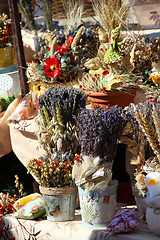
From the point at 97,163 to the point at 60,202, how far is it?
1.20 feet

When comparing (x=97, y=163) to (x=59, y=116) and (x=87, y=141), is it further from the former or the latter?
(x=59, y=116)

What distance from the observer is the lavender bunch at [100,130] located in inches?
76.2

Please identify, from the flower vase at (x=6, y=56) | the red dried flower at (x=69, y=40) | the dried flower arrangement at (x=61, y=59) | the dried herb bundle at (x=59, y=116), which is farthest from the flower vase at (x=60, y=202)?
the flower vase at (x=6, y=56)

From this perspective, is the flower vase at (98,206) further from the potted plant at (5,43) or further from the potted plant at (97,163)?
the potted plant at (5,43)

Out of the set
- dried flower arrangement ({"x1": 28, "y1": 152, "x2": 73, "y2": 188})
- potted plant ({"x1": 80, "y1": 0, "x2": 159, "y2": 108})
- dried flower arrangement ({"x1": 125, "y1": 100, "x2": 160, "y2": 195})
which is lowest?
dried flower arrangement ({"x1": 28, "y1": 152, "x2": 73, "y2": 188})

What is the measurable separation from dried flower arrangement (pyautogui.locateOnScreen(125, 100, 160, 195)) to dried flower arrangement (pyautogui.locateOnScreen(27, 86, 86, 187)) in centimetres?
39

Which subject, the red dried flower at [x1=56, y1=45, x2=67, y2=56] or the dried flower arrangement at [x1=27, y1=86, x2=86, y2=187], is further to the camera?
the red dried flower at [x1=56, y1=45, x2=67, y2=56]

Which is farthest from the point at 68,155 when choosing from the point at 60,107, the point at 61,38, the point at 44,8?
the point at 44,8

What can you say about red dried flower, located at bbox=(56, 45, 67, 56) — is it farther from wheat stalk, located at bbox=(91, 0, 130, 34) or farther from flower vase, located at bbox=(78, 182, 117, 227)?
flower vase, located at bbox=(78, 182, 117, 227)

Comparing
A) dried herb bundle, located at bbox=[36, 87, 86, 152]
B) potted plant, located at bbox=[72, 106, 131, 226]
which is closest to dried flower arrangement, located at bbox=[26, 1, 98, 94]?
dried herb bundle, located at bbox=[36, 87, 86, 152]

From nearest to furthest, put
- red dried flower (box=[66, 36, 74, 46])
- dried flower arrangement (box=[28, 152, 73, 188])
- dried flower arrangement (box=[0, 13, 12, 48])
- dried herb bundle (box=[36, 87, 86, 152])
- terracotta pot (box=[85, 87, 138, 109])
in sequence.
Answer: dried flower arrangement (box=[28, 152, 73, 188]) < dried herb bundle (box=[36, 87, 86, 152]) < terracotta pot (box=[85, 87, 138, 109]) < red dried flower (box=[66, 36, 74, 46]) < dried flower arrangement (box=[0, 13, 12, 48])

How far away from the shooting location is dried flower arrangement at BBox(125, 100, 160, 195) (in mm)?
1927

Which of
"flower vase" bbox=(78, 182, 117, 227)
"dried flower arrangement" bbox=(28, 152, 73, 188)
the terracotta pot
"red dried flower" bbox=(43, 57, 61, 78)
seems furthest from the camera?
"red dried flower" bbox=(43, 57, 61, 78)

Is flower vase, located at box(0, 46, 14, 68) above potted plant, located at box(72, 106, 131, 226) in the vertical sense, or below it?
above
